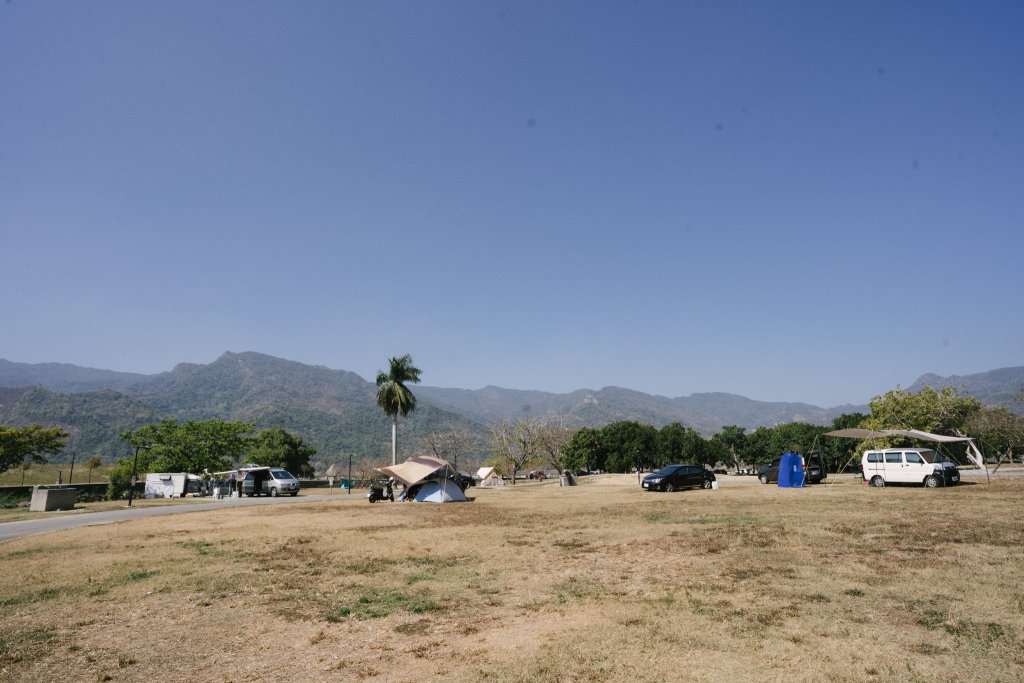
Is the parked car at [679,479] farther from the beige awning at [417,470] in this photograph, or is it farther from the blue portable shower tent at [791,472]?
the beige awning at [417,470]

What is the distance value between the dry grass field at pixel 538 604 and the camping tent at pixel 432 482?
1345 cm

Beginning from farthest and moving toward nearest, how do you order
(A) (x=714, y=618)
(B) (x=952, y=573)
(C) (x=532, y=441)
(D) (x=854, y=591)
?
(C) (x=532, y=441), (B) (x=952, y=573), (D) (x=854, y=591), (A) (x=714, y=618)

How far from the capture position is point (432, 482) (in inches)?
1204

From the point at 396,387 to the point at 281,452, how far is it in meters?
40.7

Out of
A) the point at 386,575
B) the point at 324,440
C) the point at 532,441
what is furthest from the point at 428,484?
the point at 324,440

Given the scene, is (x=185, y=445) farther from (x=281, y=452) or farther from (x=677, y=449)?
(x=677, y=449)

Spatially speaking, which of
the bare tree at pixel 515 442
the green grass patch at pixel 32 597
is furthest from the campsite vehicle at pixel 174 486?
the green grass patch at pixel 32 597

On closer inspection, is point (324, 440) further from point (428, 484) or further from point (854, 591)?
point (854, 591)

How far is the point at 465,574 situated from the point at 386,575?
160cm

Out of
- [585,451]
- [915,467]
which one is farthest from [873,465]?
[585,451]

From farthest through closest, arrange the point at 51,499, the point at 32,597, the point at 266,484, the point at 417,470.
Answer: the point at 266,484
the point at 417,470
the point at 51,499
the point at 32,597

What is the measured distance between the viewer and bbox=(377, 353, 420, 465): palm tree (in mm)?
58750

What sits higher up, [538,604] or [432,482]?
[432,482]

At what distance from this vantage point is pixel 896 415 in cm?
5078
